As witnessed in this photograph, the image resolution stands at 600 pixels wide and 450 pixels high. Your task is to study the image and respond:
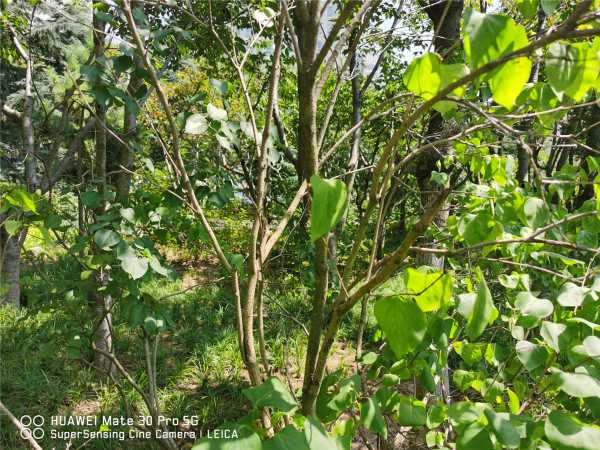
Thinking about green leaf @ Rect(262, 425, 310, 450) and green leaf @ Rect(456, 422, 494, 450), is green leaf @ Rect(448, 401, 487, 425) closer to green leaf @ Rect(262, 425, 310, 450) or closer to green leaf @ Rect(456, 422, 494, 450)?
green leaf @ Rect(456, 422, 494, 450)

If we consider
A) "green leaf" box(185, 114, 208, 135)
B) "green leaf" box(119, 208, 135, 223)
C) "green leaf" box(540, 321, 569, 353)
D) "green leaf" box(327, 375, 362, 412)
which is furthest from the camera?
"green leaf" box(119, 208, 135, 223)

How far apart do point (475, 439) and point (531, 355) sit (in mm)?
268

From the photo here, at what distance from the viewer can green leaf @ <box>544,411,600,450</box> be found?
20.2 inches

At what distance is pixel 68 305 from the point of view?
1.41 m

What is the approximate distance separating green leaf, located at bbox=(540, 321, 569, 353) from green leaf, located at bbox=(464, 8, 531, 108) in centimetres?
46

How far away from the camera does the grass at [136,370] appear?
2469 mm

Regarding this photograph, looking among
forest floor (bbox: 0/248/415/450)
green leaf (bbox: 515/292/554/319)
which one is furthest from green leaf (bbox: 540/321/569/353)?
forest floor (bbox: 0/248/415/450)

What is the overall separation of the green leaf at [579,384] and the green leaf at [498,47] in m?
0.40

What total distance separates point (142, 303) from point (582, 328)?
1190 millimetres

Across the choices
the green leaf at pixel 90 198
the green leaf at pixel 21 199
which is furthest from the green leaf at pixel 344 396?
the green leaf at pixel 90 198

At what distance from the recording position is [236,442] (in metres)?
0.51

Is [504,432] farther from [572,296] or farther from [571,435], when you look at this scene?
[572,296]

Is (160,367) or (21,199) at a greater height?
(21,199)

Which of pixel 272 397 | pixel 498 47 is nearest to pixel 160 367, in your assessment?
pixel 272 397
